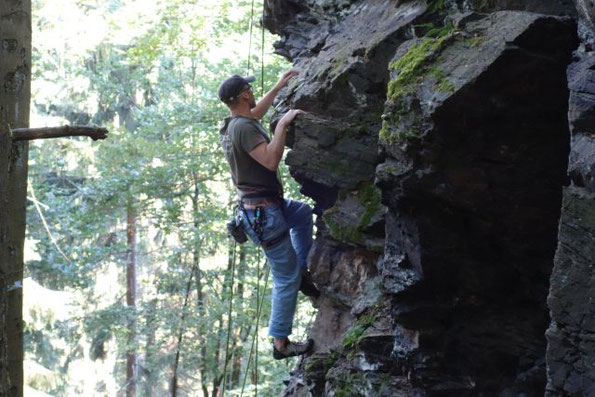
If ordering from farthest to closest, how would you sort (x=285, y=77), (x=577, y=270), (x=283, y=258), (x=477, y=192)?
1. (x=285, y=77)
2. (x=283, y=258)
3. (x=477, y=192)
4. (x=577, y=270)

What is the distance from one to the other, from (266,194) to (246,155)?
420 millimetres

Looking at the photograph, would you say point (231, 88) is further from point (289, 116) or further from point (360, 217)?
point (360, 217)

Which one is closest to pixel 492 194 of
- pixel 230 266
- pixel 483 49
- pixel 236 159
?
pixel 483 49

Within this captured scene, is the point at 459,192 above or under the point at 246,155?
under

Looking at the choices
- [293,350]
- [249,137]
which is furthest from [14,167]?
[293,350]

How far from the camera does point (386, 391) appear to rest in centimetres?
535

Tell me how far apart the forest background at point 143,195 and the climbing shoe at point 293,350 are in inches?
110

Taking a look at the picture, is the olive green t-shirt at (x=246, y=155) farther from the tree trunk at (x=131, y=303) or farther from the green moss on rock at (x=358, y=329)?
the tree trunk at (x=131, y=303)

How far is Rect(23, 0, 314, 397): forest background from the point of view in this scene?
13318mm

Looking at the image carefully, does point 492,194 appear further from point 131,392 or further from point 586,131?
point 131,392

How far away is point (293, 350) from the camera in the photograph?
6785mm

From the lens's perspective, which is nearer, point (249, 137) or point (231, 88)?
point (249, 137)

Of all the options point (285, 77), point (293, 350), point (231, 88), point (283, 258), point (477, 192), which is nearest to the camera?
point (477, 192)

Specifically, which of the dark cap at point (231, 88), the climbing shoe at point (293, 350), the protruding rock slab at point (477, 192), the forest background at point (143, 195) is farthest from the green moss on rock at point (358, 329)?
the forest background at point (143, 195)
